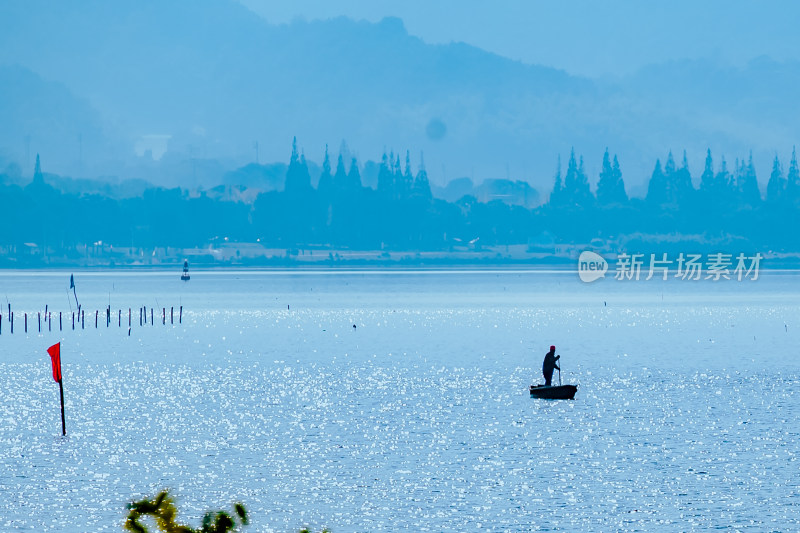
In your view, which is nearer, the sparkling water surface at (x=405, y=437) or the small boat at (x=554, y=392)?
the sparkling water surface at (x=405, y=437)

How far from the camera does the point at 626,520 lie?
37844mm

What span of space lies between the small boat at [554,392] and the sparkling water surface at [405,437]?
1.36 m

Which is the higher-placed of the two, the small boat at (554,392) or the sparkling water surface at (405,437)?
the small boat at (554,392)

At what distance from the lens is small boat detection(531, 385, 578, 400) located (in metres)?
64.7

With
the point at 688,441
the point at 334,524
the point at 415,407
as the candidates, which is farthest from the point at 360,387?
the point at 334,524

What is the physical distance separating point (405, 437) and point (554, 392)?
14.0 metres

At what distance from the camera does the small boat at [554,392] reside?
64.7m

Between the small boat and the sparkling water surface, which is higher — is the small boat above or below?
above

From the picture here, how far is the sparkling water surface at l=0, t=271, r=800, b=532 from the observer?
3922cm

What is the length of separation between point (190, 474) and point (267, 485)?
371 cm

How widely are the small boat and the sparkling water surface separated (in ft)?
4.47

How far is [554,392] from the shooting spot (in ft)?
214

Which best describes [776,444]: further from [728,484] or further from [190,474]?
[190,474]

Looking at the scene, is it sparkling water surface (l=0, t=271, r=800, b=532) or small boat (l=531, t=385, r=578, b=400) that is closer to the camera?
sparkling water surface (l=0, t=271, r=800, b=532)
